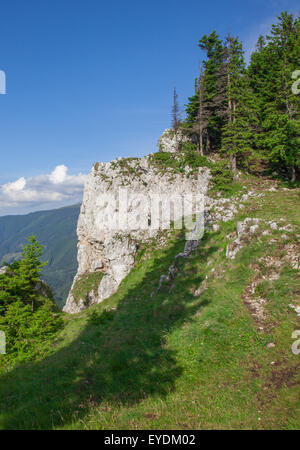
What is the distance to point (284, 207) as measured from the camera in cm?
1706

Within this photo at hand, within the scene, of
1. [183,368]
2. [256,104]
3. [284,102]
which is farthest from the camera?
[256,104]

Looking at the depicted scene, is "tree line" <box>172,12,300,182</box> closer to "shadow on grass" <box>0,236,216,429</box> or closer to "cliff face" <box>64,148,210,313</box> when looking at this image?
"cliff face" <box>64,148,210,313</box>

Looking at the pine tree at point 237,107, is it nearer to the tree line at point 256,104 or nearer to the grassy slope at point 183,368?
the tree line at point 256,104

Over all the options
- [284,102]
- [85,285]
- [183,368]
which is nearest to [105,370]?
[183,368]

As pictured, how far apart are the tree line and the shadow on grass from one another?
18.0 meters

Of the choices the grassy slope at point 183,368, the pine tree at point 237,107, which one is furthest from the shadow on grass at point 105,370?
the pine tree at point 237,107

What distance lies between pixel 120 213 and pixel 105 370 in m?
24.9

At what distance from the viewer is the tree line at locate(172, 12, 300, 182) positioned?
72.6 feet

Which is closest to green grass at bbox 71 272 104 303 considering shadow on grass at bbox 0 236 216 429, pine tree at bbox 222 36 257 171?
shadow on grass at bbox 0 236 216 429

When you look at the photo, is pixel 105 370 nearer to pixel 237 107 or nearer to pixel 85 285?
pixel 85 285

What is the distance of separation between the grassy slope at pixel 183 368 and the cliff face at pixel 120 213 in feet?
47.6

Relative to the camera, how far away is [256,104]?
91.9 ft

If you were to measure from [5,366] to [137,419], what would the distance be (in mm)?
11475

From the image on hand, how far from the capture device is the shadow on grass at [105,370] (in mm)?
7020
